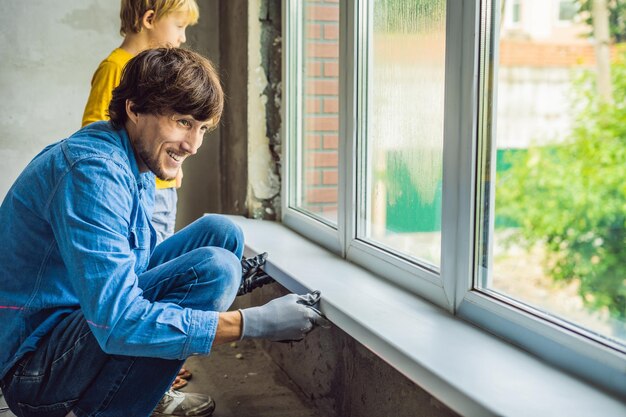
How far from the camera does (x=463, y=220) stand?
5.34 feet

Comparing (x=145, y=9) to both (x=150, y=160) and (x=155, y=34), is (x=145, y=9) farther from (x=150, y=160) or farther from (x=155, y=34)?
(x=150, y=160)

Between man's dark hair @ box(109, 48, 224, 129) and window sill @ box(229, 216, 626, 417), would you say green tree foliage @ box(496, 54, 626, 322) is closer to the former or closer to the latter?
window sill @ box(229, 216, 626, 417)

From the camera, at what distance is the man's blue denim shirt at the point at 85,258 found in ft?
4.72

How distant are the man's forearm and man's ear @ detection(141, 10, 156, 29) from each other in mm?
1173

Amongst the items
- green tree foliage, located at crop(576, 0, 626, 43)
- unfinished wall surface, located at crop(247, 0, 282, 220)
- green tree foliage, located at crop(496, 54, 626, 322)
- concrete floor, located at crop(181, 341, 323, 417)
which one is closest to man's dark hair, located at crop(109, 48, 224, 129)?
green tree foliage, located at crop(496, 54, 626, 322)

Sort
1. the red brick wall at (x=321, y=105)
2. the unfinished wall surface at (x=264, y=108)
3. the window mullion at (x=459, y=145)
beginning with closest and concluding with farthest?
the window mullion at (x=459, y=145) → the red brick wall at (x=321, y=105) → the unfinished wall surface at (x=264, y=108)

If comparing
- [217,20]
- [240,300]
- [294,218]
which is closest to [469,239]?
[294,218]

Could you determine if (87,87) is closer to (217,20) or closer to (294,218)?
(217,20)

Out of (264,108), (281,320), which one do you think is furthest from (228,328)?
(264,108)

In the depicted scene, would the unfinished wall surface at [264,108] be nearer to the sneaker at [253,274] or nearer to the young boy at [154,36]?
the young boy at [154,36]

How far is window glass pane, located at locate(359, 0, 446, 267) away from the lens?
179 cm

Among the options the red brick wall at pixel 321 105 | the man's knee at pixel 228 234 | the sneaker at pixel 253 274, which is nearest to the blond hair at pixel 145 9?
the red brick wall at pixel 321 105

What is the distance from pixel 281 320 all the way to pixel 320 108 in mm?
1159

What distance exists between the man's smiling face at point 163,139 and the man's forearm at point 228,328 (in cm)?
39
